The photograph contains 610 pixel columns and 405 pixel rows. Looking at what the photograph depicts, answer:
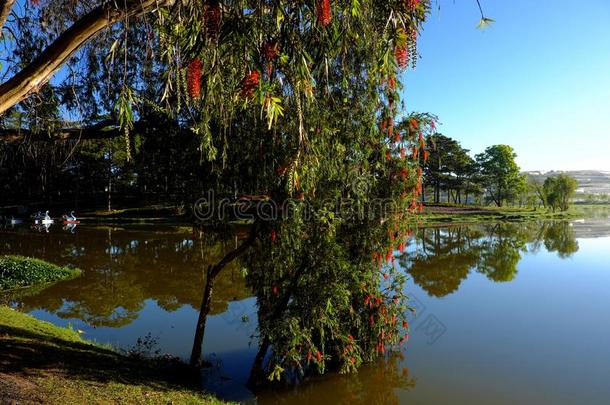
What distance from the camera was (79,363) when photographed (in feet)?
20.6

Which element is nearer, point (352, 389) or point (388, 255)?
point (352, 389)

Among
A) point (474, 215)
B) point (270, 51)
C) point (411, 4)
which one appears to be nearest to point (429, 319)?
point (411, 4)

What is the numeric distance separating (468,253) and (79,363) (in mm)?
19845

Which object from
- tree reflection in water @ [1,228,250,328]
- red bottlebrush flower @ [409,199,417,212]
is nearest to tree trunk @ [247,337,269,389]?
tree reflection in water @ [1,228,250,328]

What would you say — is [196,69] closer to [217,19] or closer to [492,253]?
[217,19]

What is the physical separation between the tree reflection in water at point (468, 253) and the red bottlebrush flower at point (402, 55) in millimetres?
11933

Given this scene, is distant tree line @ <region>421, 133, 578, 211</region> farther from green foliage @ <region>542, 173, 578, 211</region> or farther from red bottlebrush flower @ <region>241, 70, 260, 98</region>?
red bottlebrush flower @ <region>241, 70, 260, 98</region>

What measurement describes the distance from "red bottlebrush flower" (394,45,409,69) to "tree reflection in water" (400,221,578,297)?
11.9 meters

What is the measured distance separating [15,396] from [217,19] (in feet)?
15.3

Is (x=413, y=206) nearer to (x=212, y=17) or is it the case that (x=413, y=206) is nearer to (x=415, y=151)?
(x=415, y=151)

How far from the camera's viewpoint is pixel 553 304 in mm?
12438

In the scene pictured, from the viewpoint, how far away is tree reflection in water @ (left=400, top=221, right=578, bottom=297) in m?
16.2

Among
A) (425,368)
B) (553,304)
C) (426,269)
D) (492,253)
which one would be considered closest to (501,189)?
(492,253)

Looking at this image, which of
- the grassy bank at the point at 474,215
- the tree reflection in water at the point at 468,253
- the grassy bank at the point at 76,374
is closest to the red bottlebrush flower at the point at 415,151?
the grassy bank at the point at 76,374
